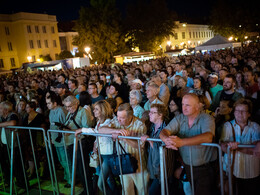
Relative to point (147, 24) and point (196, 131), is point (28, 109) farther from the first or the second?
point (147, 24)

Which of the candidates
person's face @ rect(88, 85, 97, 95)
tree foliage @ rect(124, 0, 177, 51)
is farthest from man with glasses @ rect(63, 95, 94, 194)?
tree foliage @ rect(124, 0, 177, 51)

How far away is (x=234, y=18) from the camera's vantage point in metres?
46.5

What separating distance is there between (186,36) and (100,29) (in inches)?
1654

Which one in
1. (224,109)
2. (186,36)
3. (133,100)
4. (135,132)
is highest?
(186,36)

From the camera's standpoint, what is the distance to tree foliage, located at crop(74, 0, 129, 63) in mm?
39656

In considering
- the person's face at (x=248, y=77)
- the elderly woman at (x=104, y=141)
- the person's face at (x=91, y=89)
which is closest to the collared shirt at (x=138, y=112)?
the elderly woman at (x=104, y=141)

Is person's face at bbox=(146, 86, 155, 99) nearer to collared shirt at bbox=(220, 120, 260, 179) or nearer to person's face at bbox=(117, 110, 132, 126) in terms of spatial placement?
person's face at bbox=(117, 110, 132, 126)

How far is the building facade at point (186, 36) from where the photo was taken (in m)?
67.4

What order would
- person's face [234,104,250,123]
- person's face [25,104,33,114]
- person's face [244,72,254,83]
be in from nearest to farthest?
person's face [234,104,250,123] → person's face [25,104,33,114] → person's face [244,72,254,83]

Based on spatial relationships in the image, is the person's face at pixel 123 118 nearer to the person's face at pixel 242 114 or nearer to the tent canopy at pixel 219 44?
the person's face at pixel 242 114

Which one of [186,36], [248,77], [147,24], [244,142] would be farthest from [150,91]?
[186,36]

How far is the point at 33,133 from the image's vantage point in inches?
207

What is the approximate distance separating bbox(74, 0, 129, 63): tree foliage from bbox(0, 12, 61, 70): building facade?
15237 mm

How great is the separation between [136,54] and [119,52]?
13.1m
